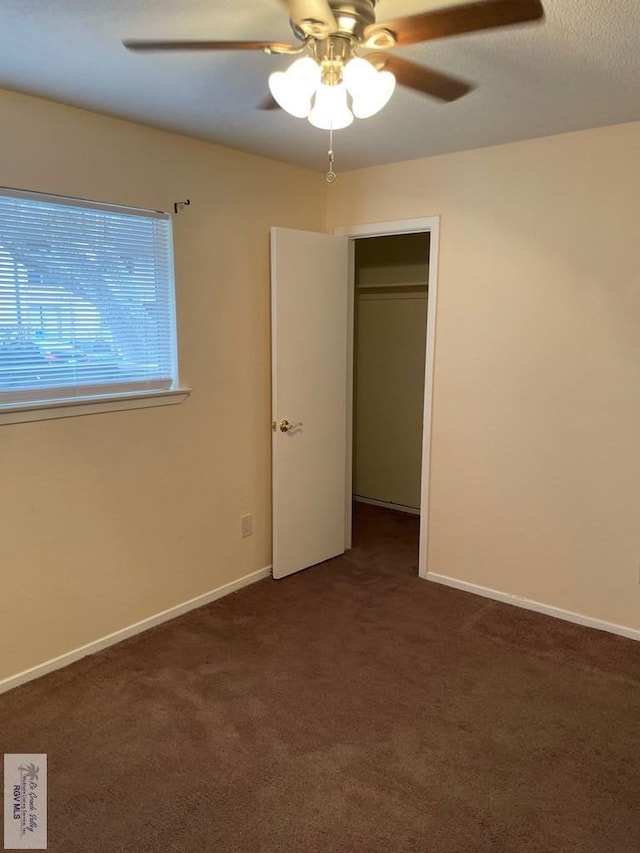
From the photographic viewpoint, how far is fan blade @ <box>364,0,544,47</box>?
5.41 ft

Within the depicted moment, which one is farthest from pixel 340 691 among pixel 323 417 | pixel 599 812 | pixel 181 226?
pixel 181 226

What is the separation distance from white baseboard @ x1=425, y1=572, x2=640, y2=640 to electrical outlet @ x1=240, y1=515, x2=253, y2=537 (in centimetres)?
111

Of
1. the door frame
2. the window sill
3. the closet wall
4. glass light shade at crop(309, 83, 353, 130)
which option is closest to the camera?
glass light shade at crop(309, 83, 353, 130)

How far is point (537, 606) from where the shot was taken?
10.7 ft

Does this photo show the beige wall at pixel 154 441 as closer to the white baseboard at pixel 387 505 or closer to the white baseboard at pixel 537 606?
the white baseboard at pixel 537 606

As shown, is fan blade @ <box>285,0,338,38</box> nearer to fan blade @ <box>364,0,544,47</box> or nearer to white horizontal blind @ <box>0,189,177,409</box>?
fan blade @ <box>364,0,544,47</box>

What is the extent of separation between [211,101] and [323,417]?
1.88m

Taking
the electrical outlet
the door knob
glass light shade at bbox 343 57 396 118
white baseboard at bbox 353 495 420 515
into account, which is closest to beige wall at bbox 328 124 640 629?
the door knob

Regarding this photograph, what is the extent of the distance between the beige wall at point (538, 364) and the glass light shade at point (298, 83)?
174 cm

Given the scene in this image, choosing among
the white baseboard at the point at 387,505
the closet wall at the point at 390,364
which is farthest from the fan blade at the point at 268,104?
the white baseboard at the point at 387,505

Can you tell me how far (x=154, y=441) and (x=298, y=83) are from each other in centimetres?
185

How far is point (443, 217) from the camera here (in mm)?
3334

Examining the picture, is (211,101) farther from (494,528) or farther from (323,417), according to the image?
(494,528)

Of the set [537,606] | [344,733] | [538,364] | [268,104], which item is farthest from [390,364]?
[344,733]
